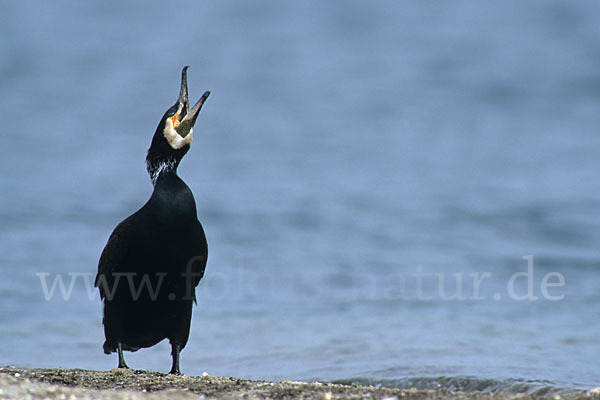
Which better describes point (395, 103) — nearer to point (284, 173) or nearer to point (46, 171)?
point (284, 173)

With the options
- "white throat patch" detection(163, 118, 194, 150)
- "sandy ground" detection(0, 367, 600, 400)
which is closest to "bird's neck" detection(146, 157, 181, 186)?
"white throat patch" detection(163, 118, 194, 150)

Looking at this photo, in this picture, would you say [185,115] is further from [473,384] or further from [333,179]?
[333,179]

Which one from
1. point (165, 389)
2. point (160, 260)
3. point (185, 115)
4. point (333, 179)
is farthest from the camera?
point (333, 179)

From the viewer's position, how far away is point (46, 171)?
16.2 m

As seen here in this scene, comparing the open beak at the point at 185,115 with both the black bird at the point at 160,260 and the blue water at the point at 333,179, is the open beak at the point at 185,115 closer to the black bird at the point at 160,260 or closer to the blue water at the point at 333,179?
the black bird at the point at 160,260

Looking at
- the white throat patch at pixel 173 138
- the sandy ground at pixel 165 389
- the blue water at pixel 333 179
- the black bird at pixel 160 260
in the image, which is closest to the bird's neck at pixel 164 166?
the black bird at pixel 160 260

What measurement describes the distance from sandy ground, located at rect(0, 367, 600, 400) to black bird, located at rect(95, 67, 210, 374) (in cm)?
55

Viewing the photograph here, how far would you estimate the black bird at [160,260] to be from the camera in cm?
630

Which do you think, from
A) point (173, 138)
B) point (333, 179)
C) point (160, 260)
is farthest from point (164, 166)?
point (333, 179)

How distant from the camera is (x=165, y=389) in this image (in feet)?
18.0

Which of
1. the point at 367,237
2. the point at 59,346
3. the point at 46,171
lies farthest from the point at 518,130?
the point at 59,346

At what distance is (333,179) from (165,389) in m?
10.7

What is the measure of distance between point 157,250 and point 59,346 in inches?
124

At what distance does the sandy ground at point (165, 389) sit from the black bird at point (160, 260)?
552mm
